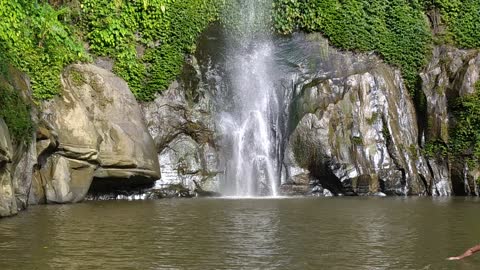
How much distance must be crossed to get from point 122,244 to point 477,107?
15.7 m

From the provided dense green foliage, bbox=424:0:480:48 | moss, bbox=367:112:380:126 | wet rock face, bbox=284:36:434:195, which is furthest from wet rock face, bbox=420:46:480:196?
moss, bbox=367:112:380:126

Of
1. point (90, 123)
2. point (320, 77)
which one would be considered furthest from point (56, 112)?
point (320, 77)

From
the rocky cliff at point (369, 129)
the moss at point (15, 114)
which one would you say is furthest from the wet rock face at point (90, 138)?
the rocky cliff at point (369, 129)

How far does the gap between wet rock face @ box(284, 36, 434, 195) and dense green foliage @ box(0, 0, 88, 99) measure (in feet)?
23.9

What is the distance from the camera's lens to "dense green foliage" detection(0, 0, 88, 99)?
18.0m

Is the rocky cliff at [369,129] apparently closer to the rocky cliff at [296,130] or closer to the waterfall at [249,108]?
the rocky cliff at [296,130]

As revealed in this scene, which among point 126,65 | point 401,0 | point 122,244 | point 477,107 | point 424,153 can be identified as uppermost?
Result: point 401,0

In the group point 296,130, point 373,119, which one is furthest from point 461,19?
point 296,130

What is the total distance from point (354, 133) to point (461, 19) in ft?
23.5

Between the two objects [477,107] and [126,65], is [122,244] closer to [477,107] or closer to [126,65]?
[126,65]

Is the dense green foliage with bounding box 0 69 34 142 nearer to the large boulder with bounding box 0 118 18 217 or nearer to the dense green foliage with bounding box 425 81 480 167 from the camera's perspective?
the large boulder with bounding box 0 118 18 217

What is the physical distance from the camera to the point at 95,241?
933cm

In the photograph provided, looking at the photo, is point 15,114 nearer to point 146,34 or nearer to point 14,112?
point 14,112

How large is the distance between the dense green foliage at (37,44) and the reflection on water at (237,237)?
15.8 feet
